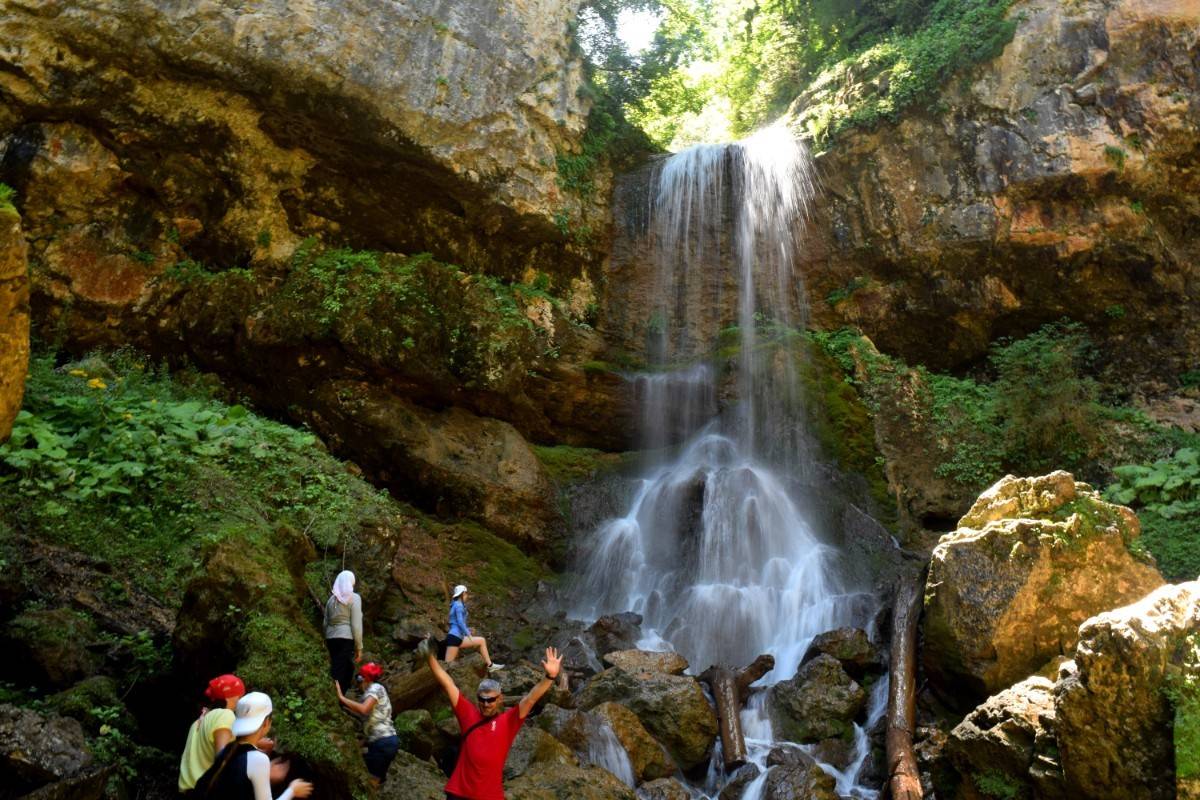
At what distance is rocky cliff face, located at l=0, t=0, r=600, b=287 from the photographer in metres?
10.9

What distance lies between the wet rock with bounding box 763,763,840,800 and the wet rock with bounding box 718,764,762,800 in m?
0.18

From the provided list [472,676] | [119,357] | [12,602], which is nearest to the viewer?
[12,602]

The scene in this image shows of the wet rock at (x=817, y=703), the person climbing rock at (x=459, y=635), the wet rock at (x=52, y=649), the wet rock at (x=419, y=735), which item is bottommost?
the wet rock at (x=817, y=703)

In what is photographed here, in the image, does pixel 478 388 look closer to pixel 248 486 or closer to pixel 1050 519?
pixel 248 486

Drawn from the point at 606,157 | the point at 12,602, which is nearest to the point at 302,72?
the point at 606,157

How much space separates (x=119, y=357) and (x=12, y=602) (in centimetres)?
706

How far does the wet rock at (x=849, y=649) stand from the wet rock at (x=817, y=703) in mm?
296

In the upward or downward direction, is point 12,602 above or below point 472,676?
above

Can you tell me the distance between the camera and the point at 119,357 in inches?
432

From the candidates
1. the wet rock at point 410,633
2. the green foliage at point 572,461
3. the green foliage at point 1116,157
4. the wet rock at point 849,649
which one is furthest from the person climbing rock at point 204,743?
the green foliage at point 1116,157

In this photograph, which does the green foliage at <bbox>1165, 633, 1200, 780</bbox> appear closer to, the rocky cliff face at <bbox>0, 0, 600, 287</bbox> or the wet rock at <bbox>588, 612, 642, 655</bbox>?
the wet rock at <bbox>588, 612, 642, 655</bbox>

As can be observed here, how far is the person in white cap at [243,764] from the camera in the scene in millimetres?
3309

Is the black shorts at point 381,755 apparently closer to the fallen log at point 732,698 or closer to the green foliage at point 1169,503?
the fallen log at point 732,698

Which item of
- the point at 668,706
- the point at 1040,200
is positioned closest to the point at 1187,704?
the point at 668,706
